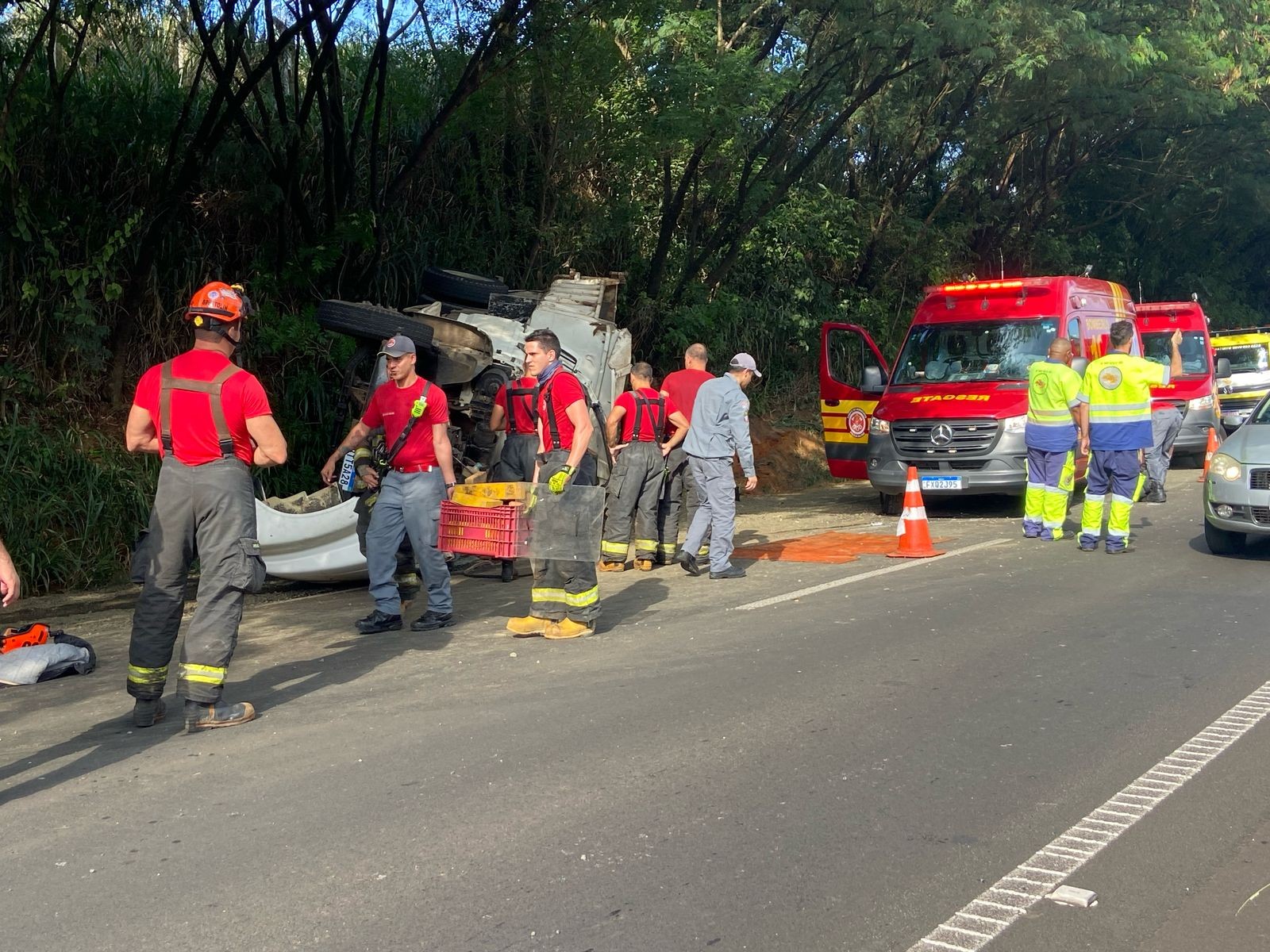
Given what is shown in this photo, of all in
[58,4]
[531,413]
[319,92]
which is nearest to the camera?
[531,413]

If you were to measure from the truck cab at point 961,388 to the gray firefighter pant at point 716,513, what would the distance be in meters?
4.43

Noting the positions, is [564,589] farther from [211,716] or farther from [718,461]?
[718,461]

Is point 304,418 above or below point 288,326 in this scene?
below

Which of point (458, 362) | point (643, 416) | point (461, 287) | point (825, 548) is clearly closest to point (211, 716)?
point (643, 416)

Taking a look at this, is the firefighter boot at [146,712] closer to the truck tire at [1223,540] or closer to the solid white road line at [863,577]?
the solid white road line at [863,577]

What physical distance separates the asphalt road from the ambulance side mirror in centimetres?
678

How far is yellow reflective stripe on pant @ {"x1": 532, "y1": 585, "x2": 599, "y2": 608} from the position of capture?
320 inches

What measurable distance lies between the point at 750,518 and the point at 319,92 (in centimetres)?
635

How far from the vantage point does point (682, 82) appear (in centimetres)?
1508

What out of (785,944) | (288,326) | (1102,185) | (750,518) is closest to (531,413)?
(288,326)

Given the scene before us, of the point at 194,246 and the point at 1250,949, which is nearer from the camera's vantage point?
the point at 1250,949

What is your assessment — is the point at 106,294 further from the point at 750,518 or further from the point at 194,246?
the point at 750,518

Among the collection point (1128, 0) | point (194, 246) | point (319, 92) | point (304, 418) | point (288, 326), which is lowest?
point (304, 418)

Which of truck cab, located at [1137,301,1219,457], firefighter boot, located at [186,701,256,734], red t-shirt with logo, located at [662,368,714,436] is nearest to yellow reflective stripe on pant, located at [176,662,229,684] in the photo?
firefighter boot, located at [186,701,256,734]
